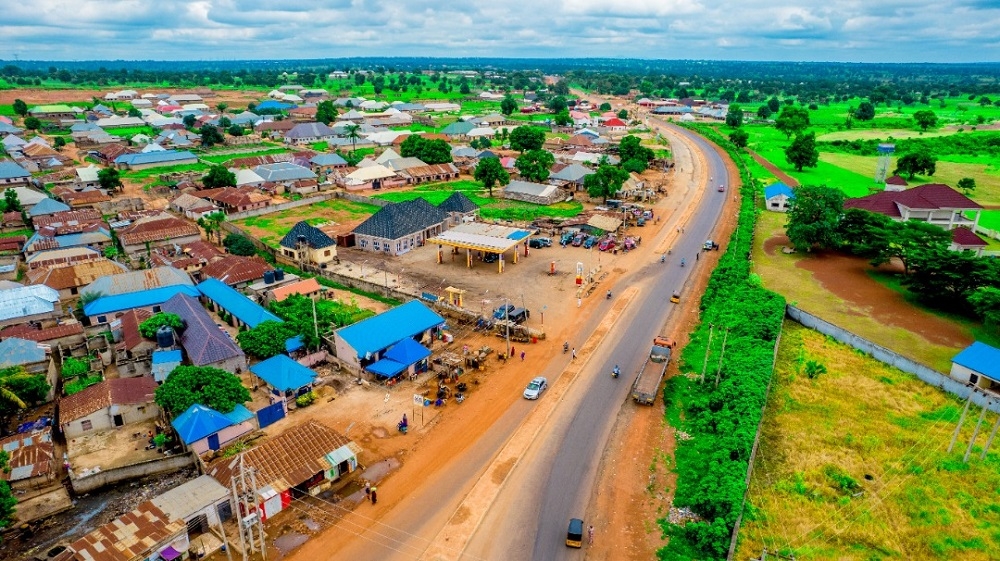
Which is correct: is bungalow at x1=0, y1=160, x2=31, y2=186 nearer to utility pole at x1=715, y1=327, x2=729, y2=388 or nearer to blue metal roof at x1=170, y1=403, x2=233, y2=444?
blue metal roof at x1=170, y1=403, x2=233, y2=444

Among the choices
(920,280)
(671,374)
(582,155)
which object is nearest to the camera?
(671,374)

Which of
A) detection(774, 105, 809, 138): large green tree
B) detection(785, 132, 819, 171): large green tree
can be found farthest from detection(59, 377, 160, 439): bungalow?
detection(774, 105, 809, 138): large green tree

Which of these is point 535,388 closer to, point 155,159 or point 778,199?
point 778,199

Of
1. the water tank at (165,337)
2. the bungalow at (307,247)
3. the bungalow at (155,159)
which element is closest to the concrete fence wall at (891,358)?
the bungalow at (307,247)

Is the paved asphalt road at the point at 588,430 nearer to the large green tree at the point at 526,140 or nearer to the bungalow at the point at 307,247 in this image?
the bungalow at the point at 307,247

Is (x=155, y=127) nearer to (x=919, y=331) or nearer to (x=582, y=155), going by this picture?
(x=582, y=155)

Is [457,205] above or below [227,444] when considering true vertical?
above

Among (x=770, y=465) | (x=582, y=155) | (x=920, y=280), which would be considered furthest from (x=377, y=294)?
(x=582, y=155)
